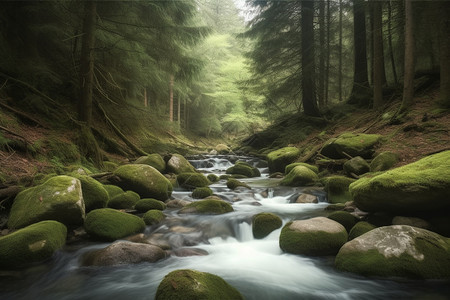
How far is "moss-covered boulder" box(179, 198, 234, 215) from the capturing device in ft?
20.9

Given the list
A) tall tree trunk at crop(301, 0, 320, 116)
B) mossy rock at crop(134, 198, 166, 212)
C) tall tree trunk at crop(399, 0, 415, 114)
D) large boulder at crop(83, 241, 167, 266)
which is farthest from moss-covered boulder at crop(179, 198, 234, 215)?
tall tree trunk at crop(301, 0, 320, 116)

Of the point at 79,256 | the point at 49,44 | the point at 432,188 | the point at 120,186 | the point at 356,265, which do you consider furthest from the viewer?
the point at 49,44

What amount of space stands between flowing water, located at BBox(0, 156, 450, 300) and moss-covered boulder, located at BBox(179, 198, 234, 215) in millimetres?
659

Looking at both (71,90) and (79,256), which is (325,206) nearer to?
(79,256)

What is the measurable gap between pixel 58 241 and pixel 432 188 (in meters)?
5.44

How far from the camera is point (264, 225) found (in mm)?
5305

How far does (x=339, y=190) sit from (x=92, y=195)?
220 inches

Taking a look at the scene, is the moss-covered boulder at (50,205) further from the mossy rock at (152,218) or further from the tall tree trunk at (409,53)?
the tall tree trunk at (409,53)

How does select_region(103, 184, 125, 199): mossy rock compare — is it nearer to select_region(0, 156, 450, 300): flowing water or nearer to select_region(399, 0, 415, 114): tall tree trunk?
select_region(0, 156, 450, 300): flowing water

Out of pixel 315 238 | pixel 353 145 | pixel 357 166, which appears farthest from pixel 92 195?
pixel 353 145

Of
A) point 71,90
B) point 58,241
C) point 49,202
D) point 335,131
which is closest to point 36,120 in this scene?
point 71,90

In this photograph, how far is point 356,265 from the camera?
11.4 feet

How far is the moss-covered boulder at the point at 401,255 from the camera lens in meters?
3.18

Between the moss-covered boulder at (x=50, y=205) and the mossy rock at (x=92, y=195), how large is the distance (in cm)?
63
